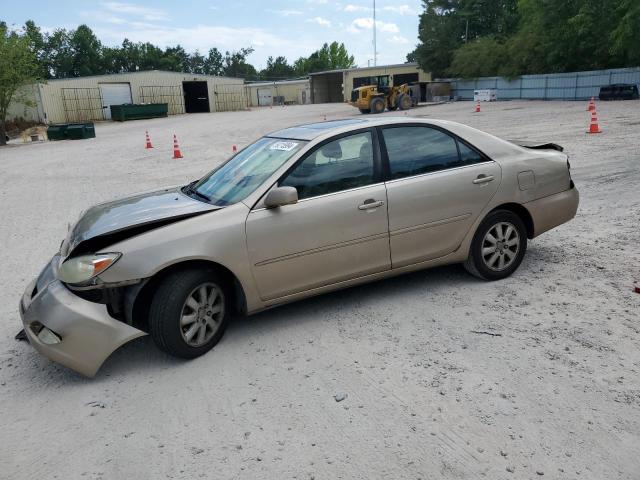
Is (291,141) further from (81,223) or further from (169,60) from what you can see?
(169,60)

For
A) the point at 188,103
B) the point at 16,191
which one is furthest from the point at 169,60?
the point at 16,191

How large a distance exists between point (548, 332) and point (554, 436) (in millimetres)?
1224

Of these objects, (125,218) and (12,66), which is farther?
(12,66)

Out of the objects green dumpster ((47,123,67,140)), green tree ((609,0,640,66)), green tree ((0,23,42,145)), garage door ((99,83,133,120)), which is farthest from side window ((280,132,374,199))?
garage door ((99,83,133,120))

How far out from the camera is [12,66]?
3095cm

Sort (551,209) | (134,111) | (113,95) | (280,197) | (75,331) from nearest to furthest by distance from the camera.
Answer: (75,331), (280,197), (551,209), (134,111), (113,95)

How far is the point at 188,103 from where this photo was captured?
5862cm

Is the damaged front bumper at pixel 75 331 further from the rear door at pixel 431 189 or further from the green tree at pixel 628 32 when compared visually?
the green tree at pixel 628 32

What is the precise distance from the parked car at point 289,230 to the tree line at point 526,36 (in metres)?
36.1

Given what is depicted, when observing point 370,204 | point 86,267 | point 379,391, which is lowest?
point 379,391

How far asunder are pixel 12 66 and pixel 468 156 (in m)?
34.1

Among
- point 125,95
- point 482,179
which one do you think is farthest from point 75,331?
point 125,95

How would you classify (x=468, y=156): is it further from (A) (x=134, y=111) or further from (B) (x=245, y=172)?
(A) (x=134, y=111)

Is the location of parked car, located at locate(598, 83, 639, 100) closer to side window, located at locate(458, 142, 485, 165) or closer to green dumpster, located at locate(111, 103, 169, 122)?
side window, located at locate(458, 142, 485, 165)
